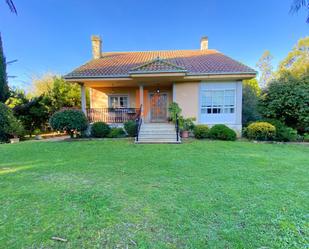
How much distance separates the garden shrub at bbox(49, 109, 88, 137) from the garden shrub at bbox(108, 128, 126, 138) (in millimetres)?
1689

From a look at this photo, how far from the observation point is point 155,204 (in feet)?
10.4

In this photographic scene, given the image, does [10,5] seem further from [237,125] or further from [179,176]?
[237,125]

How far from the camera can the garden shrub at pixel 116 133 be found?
10.7m

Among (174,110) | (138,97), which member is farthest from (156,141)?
(138,97)

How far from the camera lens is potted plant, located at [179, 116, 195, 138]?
1077 cm

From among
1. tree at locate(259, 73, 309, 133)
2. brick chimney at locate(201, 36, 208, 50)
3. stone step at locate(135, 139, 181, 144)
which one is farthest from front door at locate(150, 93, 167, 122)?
brick chimney at locate(201, 36, 208, 50)

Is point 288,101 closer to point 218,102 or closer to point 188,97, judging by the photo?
point 218,102

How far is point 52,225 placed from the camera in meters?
2.56

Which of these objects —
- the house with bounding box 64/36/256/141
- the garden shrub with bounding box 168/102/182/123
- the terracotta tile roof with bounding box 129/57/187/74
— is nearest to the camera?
the terracotta tile roof with bounding box 129/57/187/74

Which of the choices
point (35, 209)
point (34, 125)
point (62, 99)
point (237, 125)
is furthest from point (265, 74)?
point (35, 209)

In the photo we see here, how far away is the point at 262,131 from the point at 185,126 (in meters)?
4.18

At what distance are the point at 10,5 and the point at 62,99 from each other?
15.8 meters

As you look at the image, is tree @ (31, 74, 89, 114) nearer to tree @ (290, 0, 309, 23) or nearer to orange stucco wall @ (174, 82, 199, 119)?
orange stucco wall @ (174, 82, 199, 119)

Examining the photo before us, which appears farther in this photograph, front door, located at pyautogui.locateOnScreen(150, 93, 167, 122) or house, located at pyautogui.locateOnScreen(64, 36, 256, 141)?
front door, located at pyautogui.locateOnScreen(150, 93, 167, 122)
